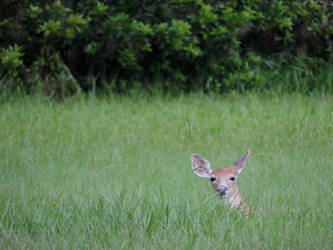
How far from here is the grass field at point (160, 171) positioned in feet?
14.6

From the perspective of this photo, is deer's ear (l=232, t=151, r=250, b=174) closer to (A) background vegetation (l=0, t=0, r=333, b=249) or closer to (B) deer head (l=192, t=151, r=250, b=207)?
(B) deer head (l=192, t=151, r=250, b=207)

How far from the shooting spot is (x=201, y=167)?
539 cm

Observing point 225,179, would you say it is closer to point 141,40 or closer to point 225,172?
point 225,172

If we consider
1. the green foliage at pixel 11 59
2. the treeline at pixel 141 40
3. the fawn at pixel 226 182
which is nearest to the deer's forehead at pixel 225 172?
the fawn at pixel 226 182

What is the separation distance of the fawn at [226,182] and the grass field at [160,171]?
0.14 m

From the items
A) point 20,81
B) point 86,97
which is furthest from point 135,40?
point 20,81

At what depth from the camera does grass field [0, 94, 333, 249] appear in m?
4.46

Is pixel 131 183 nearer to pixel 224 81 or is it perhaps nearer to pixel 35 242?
pixel 35 242

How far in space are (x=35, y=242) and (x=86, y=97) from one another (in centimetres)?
678

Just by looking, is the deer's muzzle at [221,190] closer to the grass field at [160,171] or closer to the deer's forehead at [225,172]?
the grass field at [160,171]

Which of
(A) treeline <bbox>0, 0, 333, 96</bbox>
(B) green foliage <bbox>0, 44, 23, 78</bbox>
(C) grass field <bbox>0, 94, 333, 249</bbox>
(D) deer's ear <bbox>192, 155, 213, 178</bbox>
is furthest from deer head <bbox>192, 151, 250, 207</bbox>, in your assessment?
(B) green foliage <bbox>0, 44, 23, 78</bbox>

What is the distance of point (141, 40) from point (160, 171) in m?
4.45

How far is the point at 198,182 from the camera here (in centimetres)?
609

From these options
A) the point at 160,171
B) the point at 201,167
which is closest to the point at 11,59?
the point at 160,171
